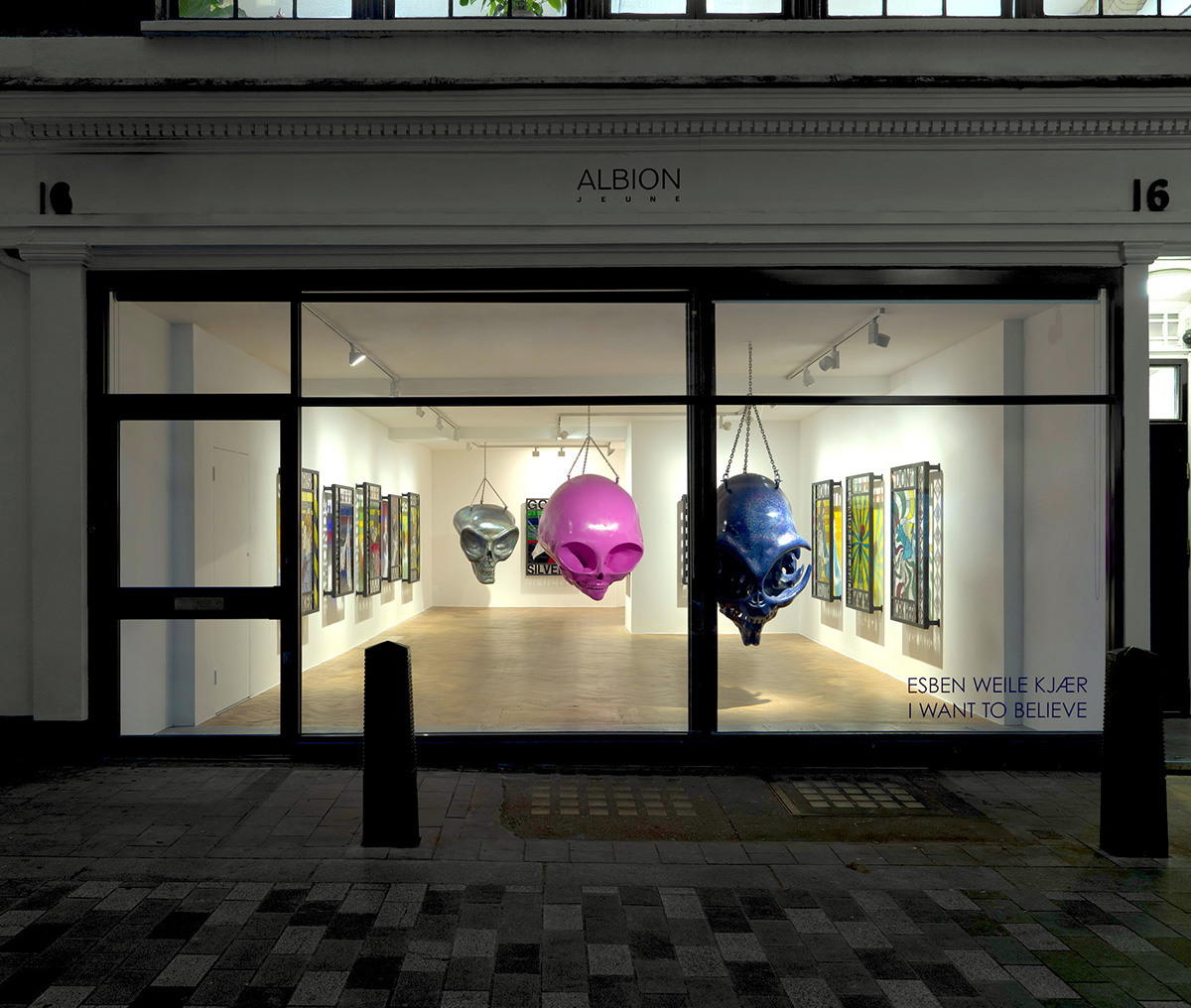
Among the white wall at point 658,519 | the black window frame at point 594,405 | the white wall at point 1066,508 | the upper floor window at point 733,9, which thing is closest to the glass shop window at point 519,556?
the white wall at point 658,519

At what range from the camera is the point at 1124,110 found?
5562 millimetres

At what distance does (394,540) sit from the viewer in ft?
23.0

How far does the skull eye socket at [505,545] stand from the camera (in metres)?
6.66

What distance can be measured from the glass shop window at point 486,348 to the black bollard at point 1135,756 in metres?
3.07

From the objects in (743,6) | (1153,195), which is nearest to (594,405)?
(743,6)

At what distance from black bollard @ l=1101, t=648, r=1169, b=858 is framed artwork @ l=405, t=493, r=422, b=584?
4688 mm

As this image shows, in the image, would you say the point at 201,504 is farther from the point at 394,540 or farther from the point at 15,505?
the point at 394,540

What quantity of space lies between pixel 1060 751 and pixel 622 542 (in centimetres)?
318

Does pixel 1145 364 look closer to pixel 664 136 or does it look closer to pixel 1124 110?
pixel 1124 110

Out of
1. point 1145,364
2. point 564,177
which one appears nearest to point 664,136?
point 564,177

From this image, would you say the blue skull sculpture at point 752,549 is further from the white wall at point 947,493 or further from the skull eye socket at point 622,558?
the skull eye socket at point 622,558

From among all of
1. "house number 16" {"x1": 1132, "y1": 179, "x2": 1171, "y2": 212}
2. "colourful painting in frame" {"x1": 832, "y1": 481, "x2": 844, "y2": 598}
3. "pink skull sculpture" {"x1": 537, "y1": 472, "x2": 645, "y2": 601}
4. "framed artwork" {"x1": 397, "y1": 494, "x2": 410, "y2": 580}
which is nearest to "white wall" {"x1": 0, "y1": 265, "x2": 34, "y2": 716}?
"framed artwork" {"x1": 397, "y1": 494, "x2": 410, "y2": 580}

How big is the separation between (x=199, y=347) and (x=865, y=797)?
5124 millimetres

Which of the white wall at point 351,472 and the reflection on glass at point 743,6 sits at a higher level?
the reflection on glass at point 743,6
